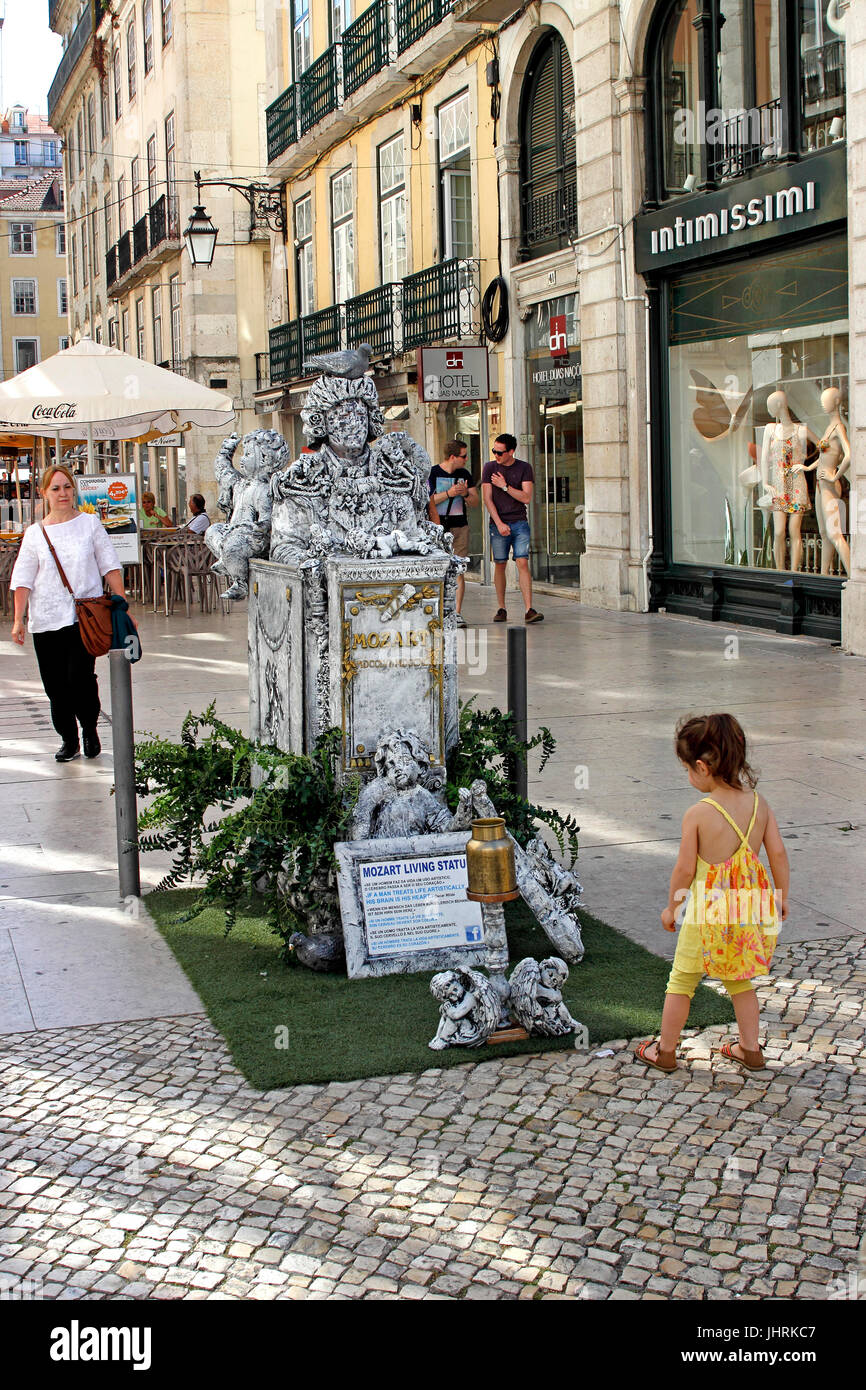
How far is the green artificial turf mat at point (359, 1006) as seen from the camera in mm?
4180

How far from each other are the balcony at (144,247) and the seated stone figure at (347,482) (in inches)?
1178

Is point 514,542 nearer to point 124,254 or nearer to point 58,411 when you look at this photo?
point 58,411

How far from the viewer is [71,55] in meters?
49.2

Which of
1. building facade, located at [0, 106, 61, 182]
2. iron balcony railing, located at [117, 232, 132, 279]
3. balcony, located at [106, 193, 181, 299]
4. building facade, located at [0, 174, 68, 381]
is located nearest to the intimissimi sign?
balcony, located at [106, 193, 181, 299]

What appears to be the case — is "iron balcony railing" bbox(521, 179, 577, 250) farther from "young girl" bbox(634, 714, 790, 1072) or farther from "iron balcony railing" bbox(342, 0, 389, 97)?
"young girl" bbox(634, 714, 790, 1072)

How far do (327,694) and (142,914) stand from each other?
1231 mm

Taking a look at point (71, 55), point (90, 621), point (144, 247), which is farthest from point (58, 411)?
point (71, 55)

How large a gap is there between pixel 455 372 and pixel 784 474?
16.4 feet

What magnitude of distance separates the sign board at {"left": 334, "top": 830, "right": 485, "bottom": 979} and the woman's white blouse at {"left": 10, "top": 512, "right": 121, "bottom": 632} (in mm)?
3959

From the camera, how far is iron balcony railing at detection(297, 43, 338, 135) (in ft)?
79.6

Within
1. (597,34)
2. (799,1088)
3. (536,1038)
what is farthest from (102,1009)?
(597,34)

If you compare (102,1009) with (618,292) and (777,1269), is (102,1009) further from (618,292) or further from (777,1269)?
(618,292)

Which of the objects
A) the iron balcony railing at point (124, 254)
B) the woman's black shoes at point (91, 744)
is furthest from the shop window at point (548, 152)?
the iron balcony railing at point (124, 254)

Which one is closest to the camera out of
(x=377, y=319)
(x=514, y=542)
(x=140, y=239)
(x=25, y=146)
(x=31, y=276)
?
(x=514, y=542)
